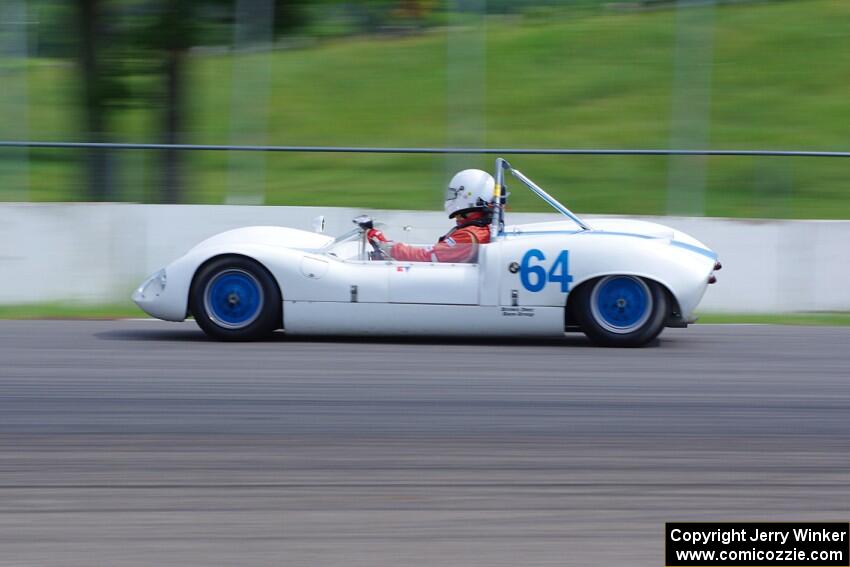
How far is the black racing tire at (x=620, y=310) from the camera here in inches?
309

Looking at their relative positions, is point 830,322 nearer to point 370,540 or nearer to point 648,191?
point 648,191

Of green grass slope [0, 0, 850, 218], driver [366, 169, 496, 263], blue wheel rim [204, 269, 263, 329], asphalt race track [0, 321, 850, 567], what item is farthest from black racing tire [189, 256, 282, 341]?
green grass slope [0, 0, 850, 218]

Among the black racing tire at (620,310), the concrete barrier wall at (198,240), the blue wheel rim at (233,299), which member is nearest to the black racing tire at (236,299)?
the blue wheel rim at (233,299)

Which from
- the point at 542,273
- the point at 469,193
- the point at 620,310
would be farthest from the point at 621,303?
the point at 469,193

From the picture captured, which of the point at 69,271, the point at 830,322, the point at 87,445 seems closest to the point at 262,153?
the point at 69,271

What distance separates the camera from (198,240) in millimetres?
10680

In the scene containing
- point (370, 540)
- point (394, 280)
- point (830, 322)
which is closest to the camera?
point (370, 540)

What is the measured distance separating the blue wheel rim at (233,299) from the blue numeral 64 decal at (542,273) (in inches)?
69.7

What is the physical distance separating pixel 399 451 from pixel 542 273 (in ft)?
9.96

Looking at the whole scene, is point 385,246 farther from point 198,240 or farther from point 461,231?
point 198,240

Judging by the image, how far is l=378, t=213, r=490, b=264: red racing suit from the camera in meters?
8.03

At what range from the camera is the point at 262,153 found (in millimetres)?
11414

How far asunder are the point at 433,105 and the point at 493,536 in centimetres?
961

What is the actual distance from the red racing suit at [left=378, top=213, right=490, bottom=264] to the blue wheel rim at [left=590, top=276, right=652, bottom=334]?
0.86 meters
